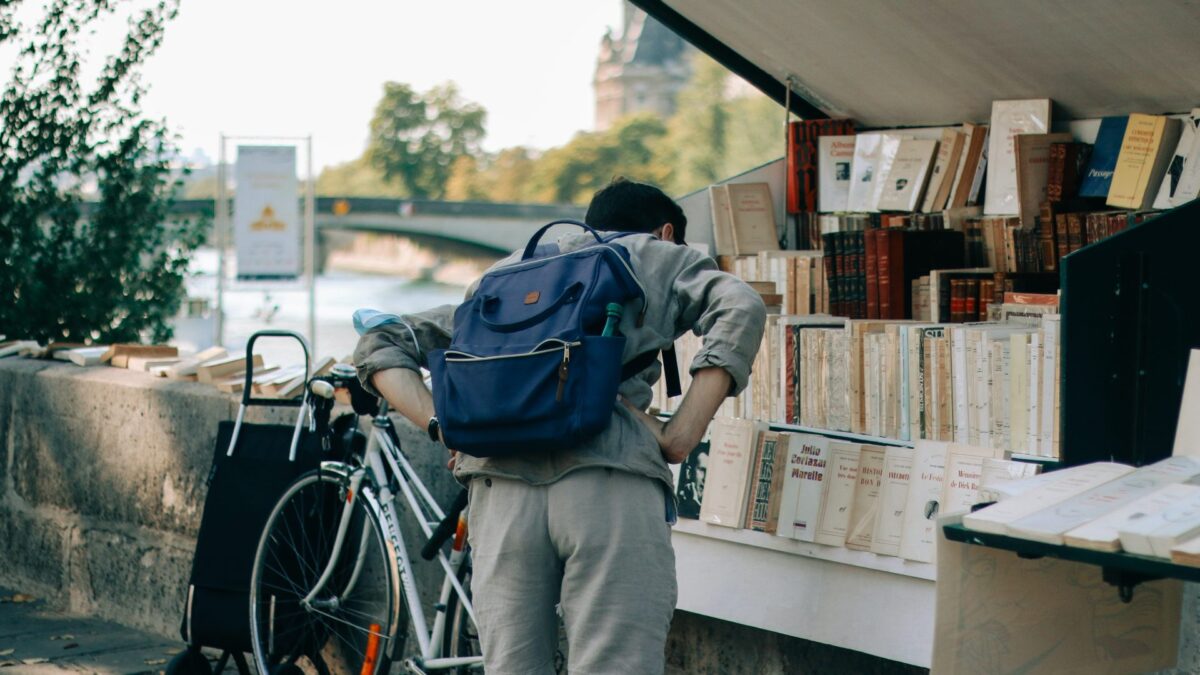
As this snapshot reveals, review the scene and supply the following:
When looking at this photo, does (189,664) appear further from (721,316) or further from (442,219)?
(442,219)

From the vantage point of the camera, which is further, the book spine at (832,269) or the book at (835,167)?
the book at (835,167)

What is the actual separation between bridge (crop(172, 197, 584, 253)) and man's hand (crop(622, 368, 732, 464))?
139 feet

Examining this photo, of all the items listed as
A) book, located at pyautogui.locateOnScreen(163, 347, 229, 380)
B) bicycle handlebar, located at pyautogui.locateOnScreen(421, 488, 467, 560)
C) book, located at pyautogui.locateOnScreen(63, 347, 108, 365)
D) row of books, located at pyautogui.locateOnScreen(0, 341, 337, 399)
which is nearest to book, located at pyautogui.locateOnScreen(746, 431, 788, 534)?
bicycle handlebar, located at pyautogui.locateOnScreen(421, 488, 467, 560)

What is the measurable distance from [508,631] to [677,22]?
266 cm

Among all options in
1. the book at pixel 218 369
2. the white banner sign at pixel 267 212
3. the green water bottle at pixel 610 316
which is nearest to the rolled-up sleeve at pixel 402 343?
the green water bottle at pixel 610 316

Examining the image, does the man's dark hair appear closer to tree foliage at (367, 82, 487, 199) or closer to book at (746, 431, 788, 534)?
book at (746, 431, 788, 534)

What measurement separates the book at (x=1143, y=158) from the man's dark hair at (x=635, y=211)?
1597mm

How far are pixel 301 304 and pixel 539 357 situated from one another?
48774 millimetres

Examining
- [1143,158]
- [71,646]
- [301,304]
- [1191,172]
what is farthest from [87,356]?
[301,304]

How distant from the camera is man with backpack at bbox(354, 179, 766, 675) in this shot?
2750 mm

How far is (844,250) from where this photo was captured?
4.46 meters

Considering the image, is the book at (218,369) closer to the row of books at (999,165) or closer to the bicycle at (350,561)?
the bicycle at (350,561)

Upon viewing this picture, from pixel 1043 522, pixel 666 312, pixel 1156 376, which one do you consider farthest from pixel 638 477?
pixel 1156 376

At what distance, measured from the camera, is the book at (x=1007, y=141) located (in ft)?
14.2
